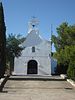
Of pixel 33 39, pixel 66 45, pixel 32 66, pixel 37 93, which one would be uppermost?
pixel 33 39

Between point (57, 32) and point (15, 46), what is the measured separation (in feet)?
26.0

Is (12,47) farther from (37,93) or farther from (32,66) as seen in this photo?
(37,93)

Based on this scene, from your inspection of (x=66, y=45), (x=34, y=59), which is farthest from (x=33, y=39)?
(x=66, y=45)

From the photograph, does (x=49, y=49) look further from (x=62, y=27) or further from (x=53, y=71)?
(x=62, y=27)

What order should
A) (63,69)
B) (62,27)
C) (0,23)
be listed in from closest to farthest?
(0,23), (62,27), (63,69)

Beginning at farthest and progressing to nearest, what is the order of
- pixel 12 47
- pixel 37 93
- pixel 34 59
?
pixel 34 59 < pixel 12 47 < pixel 37 93

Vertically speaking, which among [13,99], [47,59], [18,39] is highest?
[18,39]

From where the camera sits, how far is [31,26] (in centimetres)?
4784

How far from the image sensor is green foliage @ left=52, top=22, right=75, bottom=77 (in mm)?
27625

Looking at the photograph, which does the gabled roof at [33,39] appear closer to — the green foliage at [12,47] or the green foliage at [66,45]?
the green foliage at [12,47]

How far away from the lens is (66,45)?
1324 inches

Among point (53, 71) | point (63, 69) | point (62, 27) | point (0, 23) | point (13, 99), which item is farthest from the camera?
point (53, 71)

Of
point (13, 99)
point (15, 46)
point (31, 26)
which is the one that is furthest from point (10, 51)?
point (13, 99)

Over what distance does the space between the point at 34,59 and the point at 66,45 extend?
12.6m
